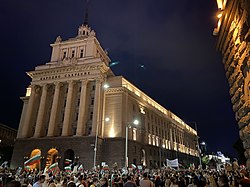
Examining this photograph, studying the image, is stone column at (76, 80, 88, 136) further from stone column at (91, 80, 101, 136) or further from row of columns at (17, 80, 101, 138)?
stone column at (91, 80, 101, 136)

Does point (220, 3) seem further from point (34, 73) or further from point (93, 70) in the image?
point (34, 73)

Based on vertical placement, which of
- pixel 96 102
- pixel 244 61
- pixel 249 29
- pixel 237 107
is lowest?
pixel 237 107

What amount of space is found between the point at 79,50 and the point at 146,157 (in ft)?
120

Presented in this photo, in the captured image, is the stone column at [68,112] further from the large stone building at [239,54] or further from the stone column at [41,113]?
the large stone building at [239,54]

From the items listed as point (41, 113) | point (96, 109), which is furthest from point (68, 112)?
point (41, 113)

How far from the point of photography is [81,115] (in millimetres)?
48906

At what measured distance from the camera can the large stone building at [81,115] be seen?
46.9 metres

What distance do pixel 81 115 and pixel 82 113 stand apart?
529 mm

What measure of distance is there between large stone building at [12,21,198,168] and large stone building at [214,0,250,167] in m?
35.5

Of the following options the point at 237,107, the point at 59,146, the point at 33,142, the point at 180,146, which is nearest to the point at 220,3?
the point at 237,107

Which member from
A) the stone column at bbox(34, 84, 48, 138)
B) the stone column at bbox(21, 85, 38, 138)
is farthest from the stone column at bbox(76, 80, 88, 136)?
the stone column at bbox(21, 85, 38, 138)

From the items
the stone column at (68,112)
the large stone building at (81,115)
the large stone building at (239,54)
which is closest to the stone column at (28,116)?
the large stone building at (81,115)

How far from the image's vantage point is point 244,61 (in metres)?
9.33

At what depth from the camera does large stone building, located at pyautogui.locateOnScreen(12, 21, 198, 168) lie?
46.9 metres
